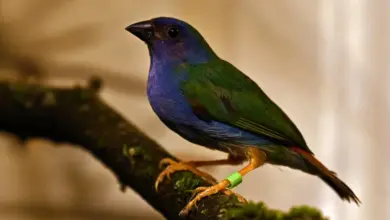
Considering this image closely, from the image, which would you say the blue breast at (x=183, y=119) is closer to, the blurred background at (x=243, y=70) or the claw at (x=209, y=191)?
the claw at (x=209, y=191)

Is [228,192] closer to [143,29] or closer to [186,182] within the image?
[186,182]

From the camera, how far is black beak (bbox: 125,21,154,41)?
57 cm

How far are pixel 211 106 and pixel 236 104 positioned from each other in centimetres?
3

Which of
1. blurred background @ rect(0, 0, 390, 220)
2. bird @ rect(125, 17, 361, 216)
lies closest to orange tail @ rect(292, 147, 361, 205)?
bird @ rect(125, 17, 361, 216)

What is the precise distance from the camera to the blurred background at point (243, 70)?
45.6 inches

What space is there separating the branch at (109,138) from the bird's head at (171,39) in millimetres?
142

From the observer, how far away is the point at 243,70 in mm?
1219

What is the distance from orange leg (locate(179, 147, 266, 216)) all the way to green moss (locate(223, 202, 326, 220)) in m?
0.04

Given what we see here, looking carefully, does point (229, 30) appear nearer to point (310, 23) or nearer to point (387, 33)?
point (310, 23)

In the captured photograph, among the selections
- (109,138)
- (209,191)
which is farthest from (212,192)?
(109,138)

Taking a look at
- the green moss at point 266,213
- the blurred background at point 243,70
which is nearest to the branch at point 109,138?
the green moss at point 266,213

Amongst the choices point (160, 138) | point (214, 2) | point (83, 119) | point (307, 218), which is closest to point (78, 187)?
point (160, 138)

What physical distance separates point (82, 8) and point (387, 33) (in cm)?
68

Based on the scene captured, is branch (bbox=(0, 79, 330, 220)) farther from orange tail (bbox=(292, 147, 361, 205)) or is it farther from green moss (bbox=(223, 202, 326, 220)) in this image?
orange tail (bbox=(292, 147, 361, 205))
